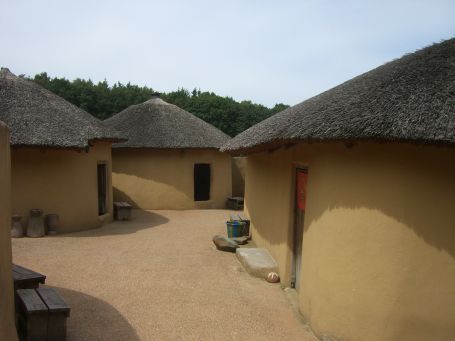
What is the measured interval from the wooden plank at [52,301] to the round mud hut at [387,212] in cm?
332

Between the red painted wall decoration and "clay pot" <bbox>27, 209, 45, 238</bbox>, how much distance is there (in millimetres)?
7160

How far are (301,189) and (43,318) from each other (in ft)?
15.2

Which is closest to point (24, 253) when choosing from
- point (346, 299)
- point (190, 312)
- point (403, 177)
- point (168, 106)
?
point (190, 312)

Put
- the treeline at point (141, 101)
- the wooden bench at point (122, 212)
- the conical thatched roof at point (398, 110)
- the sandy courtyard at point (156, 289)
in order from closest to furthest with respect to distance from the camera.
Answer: the conical thatched roof at point (398, 110) → the sandy courtyard at point (156, 289) → the wooden bench at point (122, 212) → the treeline at point (141, 101)

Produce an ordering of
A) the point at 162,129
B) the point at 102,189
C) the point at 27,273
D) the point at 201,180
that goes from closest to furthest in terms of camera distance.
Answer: the point at 27,273, the point at 102,189, the point at 162,129, the point at 201,180

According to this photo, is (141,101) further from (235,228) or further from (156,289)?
(156,289)

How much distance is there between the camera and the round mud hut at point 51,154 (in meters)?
10.8

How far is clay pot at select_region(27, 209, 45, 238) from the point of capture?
10773 mm

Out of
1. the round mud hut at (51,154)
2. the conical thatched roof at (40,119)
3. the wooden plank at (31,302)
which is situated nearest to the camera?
the wooden plank at (31,302)

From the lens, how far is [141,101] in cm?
3144

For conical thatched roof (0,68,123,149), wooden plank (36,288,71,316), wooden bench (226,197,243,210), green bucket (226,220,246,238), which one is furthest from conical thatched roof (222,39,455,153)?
wooden bench (226,197,243,210)

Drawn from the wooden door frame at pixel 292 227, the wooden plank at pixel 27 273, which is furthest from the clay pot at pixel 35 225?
the wooden door frame at pixel 292 227

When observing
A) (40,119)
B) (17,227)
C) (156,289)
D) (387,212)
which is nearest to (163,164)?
(40,119)

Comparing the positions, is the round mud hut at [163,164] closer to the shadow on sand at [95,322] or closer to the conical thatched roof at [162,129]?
the conical thatched roof at [162,129]
